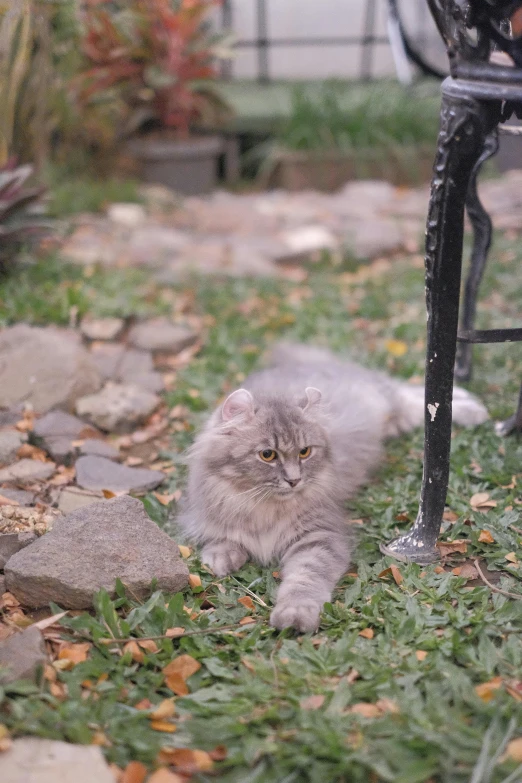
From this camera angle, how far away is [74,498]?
3.20 metres

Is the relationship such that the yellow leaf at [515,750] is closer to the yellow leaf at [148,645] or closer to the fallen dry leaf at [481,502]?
the yellow leaf at [148,645]

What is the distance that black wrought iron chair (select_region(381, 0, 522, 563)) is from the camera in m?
2.15

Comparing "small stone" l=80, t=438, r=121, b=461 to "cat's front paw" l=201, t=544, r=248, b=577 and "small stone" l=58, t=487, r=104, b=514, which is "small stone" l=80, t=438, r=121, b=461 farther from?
"cat's front paw" l=201, t=544, r=248, b=577

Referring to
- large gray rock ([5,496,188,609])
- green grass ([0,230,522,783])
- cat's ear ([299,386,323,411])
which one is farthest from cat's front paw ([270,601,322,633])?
cat's ear ([299,386,323,411])

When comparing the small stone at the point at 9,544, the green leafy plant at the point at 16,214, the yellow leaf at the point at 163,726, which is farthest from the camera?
the green leafy plant at the point at 16,214

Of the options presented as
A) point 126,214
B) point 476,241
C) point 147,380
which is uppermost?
point 476,241

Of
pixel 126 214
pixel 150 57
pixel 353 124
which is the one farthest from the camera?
pixel 353 124

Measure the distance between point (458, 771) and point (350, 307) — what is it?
3947 millimetres

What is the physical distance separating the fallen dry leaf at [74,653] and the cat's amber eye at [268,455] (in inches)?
36.1

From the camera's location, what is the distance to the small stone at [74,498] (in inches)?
123

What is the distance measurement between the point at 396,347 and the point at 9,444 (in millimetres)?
2460

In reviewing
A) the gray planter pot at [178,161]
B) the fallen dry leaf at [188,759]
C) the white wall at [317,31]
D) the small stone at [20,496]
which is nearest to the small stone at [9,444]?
the small stone at [20,496]

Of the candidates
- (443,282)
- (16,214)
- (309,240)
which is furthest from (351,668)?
(309,240)

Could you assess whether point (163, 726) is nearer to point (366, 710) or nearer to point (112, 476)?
point (366, 710)
